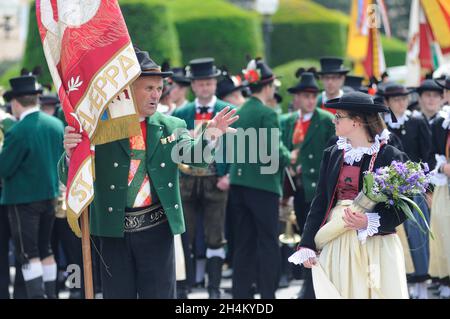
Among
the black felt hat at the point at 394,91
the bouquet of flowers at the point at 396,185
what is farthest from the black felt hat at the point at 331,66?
the bouquet of flowers at the point at 396,185

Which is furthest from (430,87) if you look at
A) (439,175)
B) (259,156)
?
(259,156)

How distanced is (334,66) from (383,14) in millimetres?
2732

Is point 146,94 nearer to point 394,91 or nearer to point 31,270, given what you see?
point 31,270

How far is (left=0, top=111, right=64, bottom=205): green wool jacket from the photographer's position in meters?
9.52

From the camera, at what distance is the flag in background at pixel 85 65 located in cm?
624

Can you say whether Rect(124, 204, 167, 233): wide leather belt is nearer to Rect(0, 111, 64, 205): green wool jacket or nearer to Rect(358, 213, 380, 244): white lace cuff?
Rect(358, 213, 380, 244): white lace cuff

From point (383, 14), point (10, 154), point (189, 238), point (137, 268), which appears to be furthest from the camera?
point (383, 14)

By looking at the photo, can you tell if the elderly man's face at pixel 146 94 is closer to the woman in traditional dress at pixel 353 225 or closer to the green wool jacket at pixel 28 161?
the woman in traditional dress at pixel 353 225

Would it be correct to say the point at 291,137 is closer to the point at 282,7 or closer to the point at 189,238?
the point at 189,238

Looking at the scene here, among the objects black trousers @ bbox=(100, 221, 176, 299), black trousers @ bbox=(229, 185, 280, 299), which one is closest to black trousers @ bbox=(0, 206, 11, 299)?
black trousers @ bbox=(229, 185, 280, 299)

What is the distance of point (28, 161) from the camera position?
962 centimetres

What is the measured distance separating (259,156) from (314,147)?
66 cm

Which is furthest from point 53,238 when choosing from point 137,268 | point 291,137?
point 137,268
